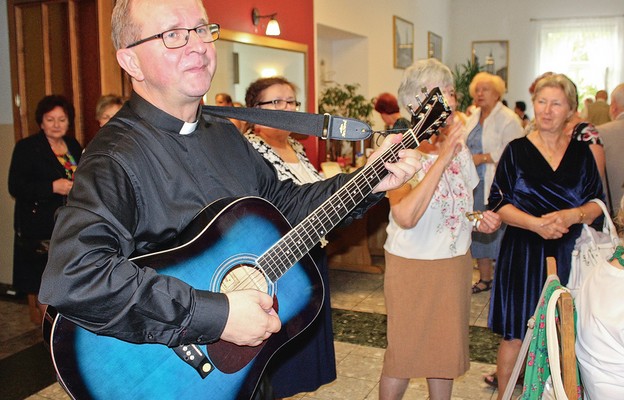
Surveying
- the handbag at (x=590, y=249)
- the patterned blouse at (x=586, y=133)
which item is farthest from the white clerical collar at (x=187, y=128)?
the patterned blouse at (x=586, y=133)

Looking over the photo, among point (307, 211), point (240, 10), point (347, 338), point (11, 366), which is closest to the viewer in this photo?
point (307, 211)

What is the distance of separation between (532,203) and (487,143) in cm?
238

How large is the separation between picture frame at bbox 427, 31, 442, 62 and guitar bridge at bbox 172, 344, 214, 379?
1093 centimetres

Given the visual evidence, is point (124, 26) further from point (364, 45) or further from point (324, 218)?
point (364, 45)

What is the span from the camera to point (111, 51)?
4.12 meters

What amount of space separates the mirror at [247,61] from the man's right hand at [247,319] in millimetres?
3823

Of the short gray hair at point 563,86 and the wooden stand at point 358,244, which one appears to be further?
the wooden stand at point 358,244

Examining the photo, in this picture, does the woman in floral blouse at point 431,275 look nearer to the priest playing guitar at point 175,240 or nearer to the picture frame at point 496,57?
the priest playing guitar at point 175,240

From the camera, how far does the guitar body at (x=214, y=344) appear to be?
1.28 m

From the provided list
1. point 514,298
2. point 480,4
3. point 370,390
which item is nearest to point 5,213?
point 370,390

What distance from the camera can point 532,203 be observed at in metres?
2.71

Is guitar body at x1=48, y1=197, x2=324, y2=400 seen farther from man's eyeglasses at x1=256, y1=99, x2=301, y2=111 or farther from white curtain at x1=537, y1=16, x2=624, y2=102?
white curtain at x1=537, y1=16, x2=624, y2=102

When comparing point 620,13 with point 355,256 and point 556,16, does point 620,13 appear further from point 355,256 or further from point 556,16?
point 355,256

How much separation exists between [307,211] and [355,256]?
4089 mm
